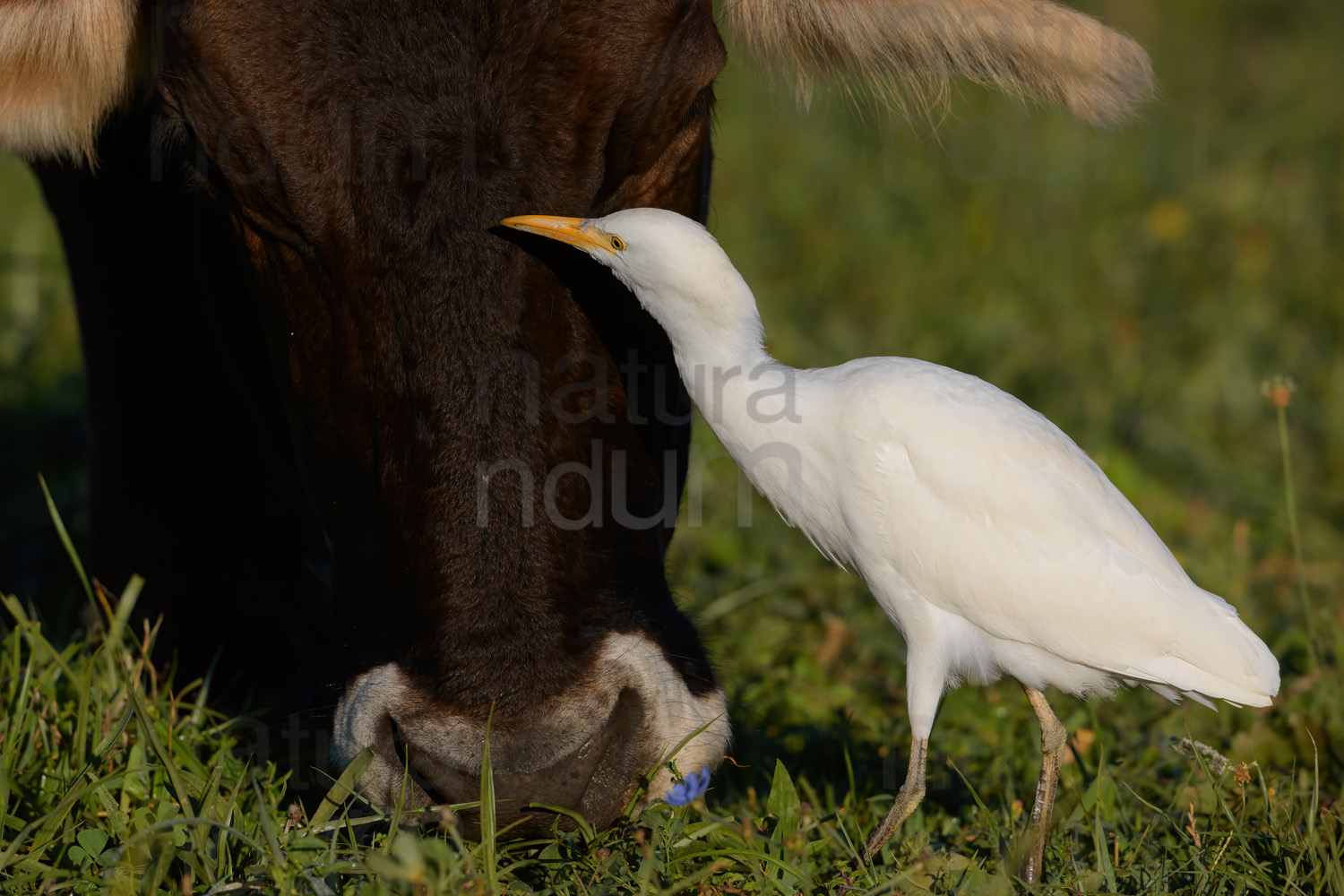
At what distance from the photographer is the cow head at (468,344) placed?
7.41 feet

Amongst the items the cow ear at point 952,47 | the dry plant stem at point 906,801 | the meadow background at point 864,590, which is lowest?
the meadow background at point 864,590

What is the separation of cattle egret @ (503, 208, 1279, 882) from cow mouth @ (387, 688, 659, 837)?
1.60 ft

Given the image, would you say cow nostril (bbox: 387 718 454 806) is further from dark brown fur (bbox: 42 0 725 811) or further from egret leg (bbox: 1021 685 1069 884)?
egret leg (bbox: 1021 685 1069 884)

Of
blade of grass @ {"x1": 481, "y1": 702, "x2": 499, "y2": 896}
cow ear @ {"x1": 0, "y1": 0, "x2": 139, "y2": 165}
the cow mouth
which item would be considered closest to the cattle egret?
the cow mouth

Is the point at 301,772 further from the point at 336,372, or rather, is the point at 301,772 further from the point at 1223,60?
the point at 1223,60

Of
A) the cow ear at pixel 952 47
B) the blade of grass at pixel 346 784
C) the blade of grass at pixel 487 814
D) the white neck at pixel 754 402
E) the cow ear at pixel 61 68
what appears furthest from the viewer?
the cow ear at pixel 952 47

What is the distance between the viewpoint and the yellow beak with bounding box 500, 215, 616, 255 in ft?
7.27

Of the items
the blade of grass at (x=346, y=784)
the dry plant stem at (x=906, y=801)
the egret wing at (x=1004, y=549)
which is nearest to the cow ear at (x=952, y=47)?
the egret wing at (x=1004, y=549)

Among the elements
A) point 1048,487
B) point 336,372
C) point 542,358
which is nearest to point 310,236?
point 336,372

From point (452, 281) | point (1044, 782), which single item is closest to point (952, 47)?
point (452, 281)

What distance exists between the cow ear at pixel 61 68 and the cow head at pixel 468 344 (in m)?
0.25

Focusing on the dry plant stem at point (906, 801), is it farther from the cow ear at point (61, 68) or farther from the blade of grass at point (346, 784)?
the cow ear at point (61, 68)

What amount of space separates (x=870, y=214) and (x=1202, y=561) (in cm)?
326

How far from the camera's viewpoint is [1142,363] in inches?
234
